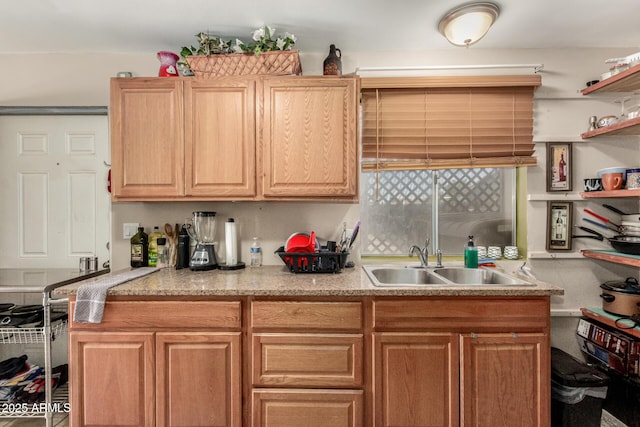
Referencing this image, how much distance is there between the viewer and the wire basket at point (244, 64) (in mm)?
1943

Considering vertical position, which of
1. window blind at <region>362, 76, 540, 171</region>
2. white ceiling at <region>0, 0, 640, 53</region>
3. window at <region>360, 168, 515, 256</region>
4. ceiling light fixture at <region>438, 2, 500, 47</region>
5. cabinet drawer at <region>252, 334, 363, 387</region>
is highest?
white ceiling at <region>0, 0, 640, 53</region>

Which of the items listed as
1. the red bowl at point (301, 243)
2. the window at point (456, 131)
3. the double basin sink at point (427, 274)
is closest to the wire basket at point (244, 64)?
the window at point (456, 131)

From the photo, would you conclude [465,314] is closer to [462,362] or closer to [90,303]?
[462,362]

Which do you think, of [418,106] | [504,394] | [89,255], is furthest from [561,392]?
[89,255]

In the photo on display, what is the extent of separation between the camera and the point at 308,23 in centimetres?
198

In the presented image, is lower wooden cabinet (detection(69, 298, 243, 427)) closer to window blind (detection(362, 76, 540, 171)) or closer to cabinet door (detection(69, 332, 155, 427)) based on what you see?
cabinet door (detection(69, 332, 155, 427))

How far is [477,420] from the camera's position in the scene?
5.17ft

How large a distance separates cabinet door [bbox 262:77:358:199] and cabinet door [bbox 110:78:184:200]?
1.76ft

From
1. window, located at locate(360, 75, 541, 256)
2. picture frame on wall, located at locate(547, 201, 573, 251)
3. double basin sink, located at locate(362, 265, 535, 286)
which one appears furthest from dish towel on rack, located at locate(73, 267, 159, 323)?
picture frame on wall, located at locate(547, 201, 573, 251)

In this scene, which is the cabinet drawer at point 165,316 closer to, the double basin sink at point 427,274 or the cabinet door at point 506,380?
the double basin sink at point 427,274

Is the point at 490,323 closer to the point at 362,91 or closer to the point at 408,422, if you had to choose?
the point at 408,422

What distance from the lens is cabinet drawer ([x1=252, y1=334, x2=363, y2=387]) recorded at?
5.24 ft

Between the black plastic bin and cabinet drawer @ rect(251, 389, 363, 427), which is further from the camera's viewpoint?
the black plastic bin

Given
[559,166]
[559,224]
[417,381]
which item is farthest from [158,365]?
[559,166]
